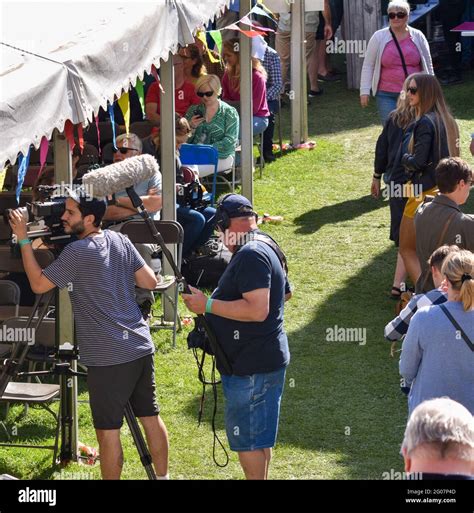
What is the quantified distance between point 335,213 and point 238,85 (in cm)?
183

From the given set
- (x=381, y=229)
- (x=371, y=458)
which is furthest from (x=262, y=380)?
(x=381, y=229)

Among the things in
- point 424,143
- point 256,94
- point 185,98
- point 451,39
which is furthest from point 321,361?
point 451,39

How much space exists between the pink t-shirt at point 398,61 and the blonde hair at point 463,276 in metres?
6.76

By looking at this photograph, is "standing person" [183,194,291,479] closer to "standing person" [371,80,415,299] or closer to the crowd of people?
the crowd of people

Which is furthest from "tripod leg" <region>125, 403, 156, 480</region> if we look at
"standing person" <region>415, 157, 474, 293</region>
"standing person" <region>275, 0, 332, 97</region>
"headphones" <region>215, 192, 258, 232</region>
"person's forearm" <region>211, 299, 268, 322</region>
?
"standing person" <region>275, 0, 332, 97</region>

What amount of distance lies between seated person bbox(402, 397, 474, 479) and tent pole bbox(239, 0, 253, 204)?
30.3 ft

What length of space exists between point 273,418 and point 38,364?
3.18 meters

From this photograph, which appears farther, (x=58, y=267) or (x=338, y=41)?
(x=338, y=41)

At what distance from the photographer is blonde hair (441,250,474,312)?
6137 mm

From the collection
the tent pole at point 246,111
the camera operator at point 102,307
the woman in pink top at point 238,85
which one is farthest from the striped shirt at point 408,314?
the woman in pink top at point 238,85

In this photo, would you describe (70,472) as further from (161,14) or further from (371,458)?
(161,14)

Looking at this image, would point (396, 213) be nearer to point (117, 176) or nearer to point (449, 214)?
point (449, 214)

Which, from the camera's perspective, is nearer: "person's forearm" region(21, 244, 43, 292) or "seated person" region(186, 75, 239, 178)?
"person's forearm" region(21, 244, 43, 292)

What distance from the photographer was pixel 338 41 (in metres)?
18.0
